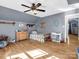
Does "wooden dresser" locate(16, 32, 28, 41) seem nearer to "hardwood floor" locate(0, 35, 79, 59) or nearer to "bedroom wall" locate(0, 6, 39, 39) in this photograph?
"bedroom wall" locate(0, 6, 39, 39)

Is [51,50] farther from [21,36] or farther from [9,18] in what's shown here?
[9,18]

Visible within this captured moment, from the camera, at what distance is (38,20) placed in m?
9.00

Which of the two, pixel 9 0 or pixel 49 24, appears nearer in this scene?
pixel 9 0

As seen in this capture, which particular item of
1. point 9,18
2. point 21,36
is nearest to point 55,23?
point 21,36

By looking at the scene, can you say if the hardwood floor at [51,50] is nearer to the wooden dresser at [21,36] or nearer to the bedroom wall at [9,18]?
the bedroom wall at [9,18]

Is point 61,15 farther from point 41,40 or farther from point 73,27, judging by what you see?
point 73,27

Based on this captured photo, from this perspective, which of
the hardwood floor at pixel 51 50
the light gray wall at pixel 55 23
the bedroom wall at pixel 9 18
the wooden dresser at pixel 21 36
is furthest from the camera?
the wooden dresser at pixel 21 36

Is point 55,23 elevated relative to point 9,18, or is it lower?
lower

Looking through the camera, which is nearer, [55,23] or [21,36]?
[55,23]

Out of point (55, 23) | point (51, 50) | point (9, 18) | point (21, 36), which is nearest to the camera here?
point (51, 50)

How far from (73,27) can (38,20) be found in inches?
199

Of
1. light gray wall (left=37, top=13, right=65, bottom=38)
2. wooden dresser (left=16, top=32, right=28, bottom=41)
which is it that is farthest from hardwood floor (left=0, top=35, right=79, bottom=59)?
wooden dresser (left=16, top=32, right=28, bottom=41)

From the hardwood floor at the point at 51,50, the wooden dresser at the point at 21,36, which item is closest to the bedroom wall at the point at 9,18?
the wooden dresser at the point at 21,36

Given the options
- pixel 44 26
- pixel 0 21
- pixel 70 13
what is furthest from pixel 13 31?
pixel 70 13
